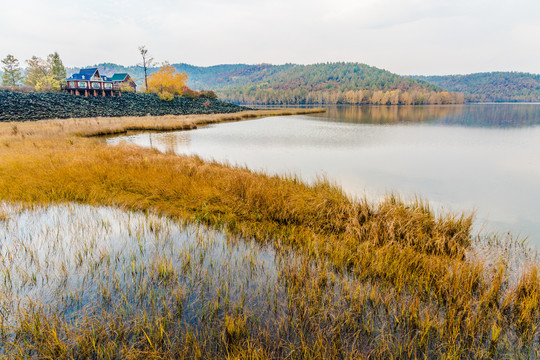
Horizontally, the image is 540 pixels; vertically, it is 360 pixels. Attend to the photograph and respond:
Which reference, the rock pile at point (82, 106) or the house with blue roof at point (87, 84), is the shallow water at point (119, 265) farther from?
the house with blue roof at point (87, 84)

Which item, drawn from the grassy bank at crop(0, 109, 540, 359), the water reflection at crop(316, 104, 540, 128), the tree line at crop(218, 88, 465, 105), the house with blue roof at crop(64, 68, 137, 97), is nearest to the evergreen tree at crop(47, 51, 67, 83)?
the house with blue roof at crop(64, 68, 137, 97)

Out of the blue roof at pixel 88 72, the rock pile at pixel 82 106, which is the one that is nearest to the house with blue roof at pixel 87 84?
the blue roof at pixel 88 72

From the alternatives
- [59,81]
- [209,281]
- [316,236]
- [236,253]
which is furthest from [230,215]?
[59,81]

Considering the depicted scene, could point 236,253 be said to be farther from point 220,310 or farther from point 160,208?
point 160,208

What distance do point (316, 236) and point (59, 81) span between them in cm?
8676

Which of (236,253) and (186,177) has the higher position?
(186,177)

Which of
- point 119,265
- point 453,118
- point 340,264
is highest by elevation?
point 453,118

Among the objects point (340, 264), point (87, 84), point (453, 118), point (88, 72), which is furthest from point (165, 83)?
point (340, 264)

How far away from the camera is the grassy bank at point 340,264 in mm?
3119

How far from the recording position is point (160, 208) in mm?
7609

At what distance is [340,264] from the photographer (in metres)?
4.85

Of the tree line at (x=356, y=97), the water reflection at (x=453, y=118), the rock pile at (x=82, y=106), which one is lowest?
the water reflection at (x=453, y=118)

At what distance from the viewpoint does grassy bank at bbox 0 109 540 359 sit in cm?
312

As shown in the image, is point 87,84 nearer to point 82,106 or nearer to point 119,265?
point 82,106
